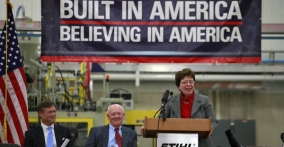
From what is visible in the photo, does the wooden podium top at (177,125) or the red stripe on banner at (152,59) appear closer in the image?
the wooden podium top at (177,125)

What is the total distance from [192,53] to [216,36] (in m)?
0.37

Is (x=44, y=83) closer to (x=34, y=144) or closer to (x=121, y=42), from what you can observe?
(x=121, y=42)

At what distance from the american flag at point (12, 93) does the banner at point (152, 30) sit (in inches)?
18.9

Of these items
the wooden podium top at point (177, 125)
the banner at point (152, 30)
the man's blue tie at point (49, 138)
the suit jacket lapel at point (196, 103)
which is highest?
the banner at point (152, 30)

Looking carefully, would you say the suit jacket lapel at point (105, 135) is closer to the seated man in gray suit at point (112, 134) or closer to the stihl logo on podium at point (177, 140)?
the seated man in gray suit at point (112, 134)

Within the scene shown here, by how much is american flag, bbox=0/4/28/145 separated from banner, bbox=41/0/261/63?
48 centimetres

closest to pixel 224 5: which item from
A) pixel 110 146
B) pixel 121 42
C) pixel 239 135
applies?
pixel 121 42

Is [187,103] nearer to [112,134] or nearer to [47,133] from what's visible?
[112,134]

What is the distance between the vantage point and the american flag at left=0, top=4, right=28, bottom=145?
788 cm

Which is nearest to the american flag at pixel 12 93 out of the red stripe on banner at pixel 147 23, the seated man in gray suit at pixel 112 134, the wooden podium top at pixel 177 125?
the red stripe on banner at pixel 147 23

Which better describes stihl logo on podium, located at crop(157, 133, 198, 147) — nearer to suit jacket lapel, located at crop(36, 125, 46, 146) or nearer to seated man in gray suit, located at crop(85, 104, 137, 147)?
seated man in gray suit, located at crop(85, 104, 137, 147)

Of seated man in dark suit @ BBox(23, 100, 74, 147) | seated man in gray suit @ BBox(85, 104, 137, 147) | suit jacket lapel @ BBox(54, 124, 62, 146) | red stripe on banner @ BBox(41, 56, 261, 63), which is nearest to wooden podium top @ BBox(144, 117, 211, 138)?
seated man in gray suit @ BBox(85, 104, 137, 147)

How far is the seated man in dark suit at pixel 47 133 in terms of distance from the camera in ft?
19.6

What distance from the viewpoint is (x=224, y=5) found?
777cm
